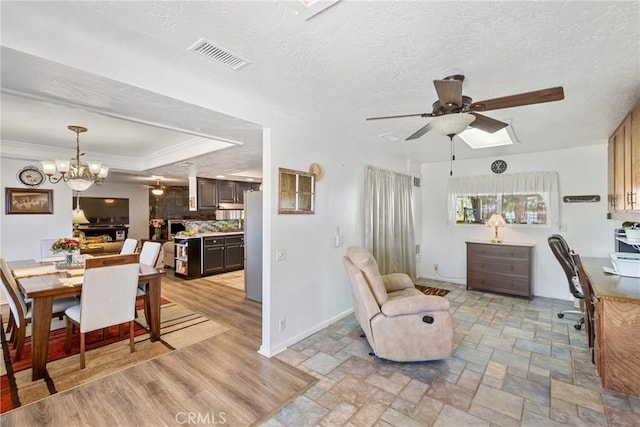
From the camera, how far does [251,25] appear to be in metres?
1.63

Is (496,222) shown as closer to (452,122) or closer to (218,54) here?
(452,122)

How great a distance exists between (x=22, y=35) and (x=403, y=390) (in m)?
3.44

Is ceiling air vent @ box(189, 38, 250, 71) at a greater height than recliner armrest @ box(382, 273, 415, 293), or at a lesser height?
greater

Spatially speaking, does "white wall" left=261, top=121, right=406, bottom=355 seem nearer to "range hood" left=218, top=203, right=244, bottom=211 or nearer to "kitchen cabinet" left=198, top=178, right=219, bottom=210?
"kitchen cabinet" left=198, top=178, right=219, bottom=210

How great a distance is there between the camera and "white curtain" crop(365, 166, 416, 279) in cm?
427

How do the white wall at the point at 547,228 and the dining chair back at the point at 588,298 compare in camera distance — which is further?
the white wall at the point at 547,228

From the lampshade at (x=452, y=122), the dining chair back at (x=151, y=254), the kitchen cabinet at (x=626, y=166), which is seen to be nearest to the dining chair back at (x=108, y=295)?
the dining chair back at (x=151, y=254)

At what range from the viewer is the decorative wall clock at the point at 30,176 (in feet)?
15.7

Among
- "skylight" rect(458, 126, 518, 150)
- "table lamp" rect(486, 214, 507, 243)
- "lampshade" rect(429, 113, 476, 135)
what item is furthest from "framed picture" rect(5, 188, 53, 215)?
"table lamp" rect(486, 214, 507, 243)

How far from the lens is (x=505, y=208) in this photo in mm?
5191

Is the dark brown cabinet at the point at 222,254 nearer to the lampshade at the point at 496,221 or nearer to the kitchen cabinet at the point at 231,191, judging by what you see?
the kitchen cabinet at the point at 231,191

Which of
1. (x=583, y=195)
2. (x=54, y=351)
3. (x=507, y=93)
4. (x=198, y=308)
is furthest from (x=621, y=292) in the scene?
(x=54, y=351)

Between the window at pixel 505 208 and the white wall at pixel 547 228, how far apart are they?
0.14 m

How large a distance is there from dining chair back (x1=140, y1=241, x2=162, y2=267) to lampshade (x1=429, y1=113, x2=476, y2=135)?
3.84m
